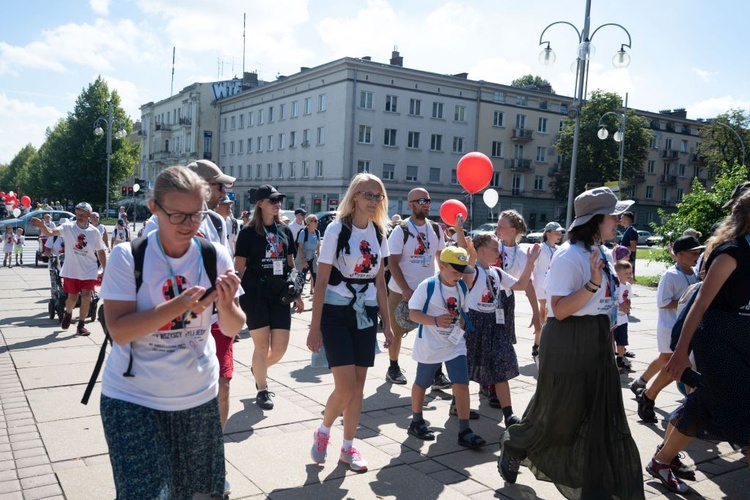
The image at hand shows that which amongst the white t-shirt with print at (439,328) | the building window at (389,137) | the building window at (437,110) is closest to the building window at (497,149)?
the building window at (437,110)

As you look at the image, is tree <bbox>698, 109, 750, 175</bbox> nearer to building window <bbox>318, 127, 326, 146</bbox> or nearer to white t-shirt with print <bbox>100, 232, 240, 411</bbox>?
building window <bbox>318, 127, 326, 146</bbox>

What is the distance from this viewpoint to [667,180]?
235 feet

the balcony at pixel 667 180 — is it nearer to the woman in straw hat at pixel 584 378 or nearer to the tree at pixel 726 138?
the tree at pixel 726 138

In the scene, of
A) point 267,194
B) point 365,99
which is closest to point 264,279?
point 267,194

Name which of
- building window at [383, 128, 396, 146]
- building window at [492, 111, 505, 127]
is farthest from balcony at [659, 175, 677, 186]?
building window at [383, 128, 396, 146]

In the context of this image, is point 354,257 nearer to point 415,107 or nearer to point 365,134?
point 365,134

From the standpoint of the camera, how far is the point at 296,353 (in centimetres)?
841

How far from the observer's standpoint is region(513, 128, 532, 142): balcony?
5825 cm

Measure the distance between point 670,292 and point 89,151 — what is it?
56.6 metres

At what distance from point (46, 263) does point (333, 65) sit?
1328 inches

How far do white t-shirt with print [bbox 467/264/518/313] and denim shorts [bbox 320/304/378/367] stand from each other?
1476 millimetres

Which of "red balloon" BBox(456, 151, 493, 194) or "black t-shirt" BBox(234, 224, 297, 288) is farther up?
"red balloon" BBox(456, 151, 493, 194)

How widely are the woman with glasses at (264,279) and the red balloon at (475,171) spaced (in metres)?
3.95

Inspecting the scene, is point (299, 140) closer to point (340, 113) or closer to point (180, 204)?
point (340, 113)
